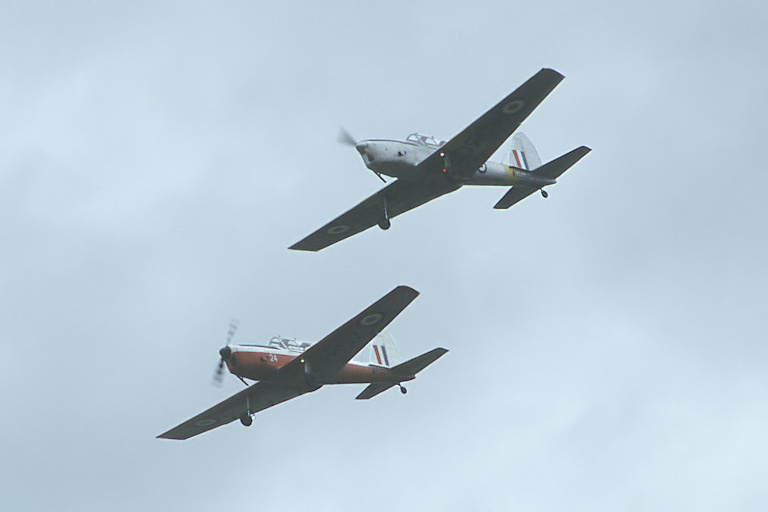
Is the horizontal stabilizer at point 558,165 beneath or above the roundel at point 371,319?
above

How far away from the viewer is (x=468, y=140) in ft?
122

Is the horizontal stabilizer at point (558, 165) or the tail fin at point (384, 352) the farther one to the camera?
the horizontal stabilizer at point (558, 165)

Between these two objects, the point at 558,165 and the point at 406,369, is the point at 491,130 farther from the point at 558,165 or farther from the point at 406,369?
the point at 406,369

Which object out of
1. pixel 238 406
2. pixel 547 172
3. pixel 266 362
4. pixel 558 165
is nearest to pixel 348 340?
pixel 266 362

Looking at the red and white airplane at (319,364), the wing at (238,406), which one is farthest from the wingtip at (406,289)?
the wing at (238,406)

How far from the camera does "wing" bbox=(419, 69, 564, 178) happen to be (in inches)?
1399

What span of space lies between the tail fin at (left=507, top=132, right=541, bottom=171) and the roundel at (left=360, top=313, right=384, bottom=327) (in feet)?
30.6

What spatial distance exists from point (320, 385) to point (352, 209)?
20.0 feet

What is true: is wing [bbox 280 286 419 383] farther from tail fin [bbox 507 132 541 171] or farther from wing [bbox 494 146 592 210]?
tail fin [bbox 507 132 541 171]

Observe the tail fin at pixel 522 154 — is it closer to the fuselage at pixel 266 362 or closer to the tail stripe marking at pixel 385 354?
the tail stripe marking at pixel 385 354

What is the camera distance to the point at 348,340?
118 ft

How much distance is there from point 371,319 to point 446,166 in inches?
222

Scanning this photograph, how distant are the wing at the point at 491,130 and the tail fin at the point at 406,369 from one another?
19.2 feet

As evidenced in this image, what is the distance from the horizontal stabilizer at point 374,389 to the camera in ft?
130
